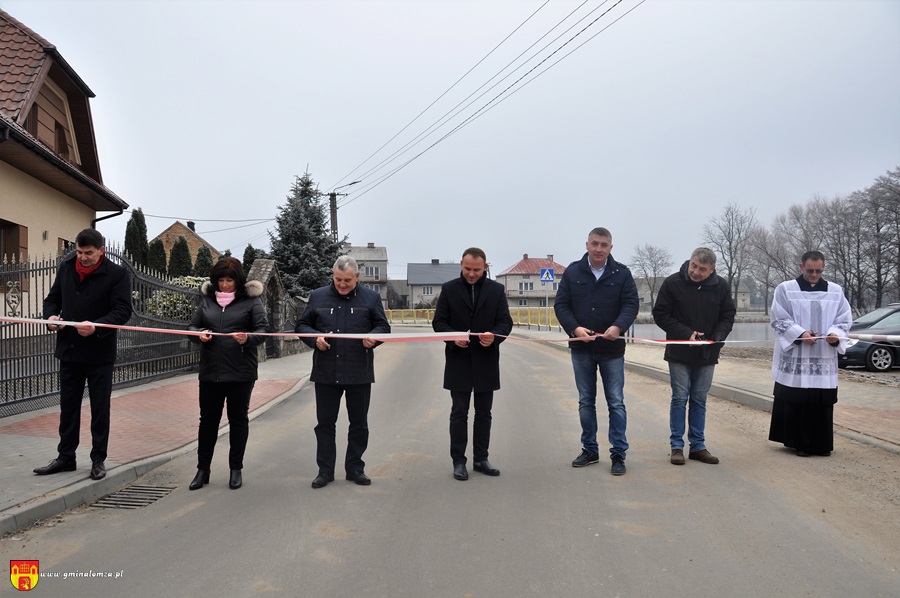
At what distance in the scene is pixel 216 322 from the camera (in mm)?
5379

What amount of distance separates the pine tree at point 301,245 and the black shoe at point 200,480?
20211mm

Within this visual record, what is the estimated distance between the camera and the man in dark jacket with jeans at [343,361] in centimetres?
548

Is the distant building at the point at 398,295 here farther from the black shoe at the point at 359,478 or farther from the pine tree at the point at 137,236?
the black shoe at the point at 359,478

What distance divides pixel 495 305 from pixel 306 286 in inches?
835

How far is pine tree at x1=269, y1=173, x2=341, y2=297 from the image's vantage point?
2595 cm

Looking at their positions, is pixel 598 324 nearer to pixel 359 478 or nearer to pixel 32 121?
pixel 359 478

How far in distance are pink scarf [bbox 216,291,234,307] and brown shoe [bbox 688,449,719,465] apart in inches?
174

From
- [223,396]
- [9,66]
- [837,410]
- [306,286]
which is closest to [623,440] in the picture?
[223,396]

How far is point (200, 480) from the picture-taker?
546 cm

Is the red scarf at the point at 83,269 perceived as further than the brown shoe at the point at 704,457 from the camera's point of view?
No

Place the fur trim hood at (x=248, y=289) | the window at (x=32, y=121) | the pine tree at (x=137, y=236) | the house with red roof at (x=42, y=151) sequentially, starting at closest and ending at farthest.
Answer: the fur trim hood at (x=248, y=289) < the house with red roof at (x=42, y=151) < the window at (x=32, y=121) < the pine tree at (x=137, y=236)

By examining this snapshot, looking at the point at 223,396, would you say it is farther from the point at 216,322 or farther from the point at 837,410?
the point at 837,410

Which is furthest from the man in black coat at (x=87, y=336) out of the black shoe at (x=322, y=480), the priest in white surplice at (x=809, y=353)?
the priest in white surplice at (x=809, y=353)

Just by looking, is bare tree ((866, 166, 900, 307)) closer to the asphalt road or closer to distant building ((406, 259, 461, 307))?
the asphalt road
